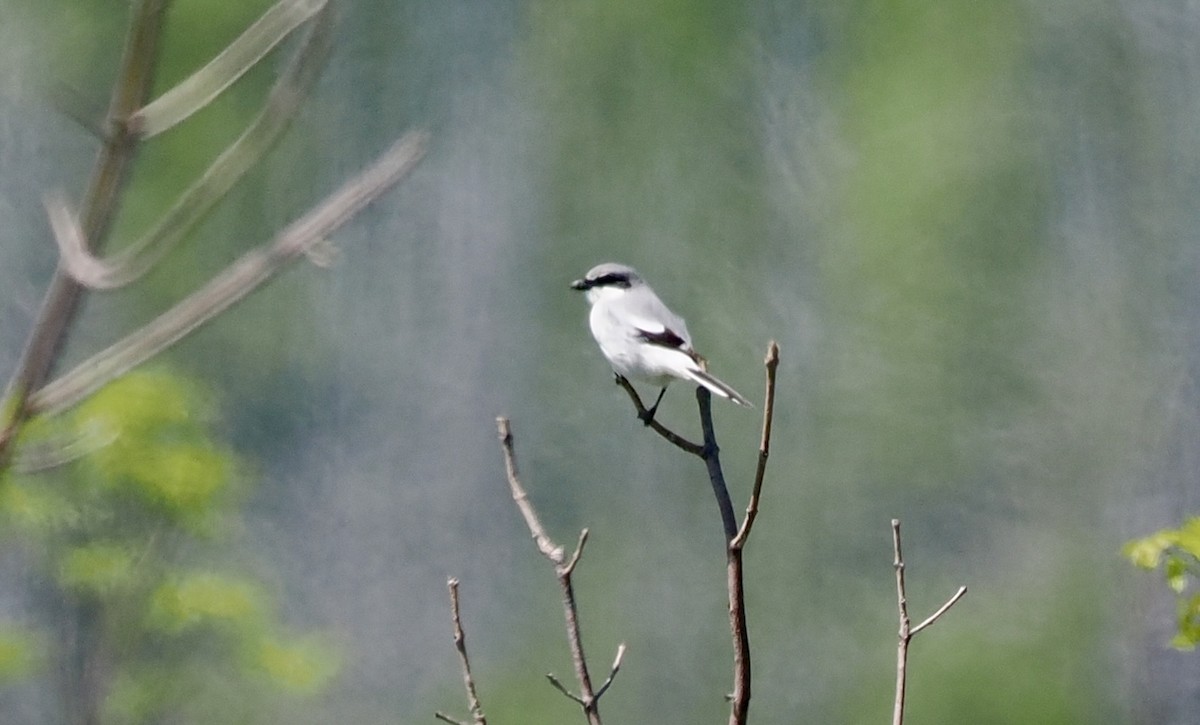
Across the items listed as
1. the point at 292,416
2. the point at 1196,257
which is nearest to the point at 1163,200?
the point at 1196,257

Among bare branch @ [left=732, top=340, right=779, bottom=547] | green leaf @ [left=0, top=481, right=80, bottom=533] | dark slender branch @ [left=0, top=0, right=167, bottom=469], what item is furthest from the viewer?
green leaf @ [left=0, top=481, right=80, bottom=533]

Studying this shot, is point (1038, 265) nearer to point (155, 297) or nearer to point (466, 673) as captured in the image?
point (155, 297)

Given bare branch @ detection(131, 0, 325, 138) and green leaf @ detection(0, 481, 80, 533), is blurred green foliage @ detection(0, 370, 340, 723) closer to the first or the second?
green leaf @ detection(0, 481, 80, 533)

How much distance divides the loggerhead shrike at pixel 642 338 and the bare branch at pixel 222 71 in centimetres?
68

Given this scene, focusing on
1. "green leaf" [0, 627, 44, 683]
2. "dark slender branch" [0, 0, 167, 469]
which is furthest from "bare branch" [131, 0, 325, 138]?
"green leaf" [0, 627, 44, 683]

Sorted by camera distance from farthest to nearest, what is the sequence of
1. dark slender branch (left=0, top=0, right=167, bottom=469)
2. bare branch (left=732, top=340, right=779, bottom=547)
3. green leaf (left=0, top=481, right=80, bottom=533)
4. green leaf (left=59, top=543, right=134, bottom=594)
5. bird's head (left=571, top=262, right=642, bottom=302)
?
green leaf (left=59, top=543, right=134, bottom=594)
green leaf (left=0, top=481, right=80, bottom=533)
bird's head (left=571, top=262, right=642, bottom=302)
bare branch (left=732, top=340, right=779, bottom=547)
dark slender branch (left=0, top=0, right=167, bottom=469)

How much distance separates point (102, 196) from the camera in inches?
14.2

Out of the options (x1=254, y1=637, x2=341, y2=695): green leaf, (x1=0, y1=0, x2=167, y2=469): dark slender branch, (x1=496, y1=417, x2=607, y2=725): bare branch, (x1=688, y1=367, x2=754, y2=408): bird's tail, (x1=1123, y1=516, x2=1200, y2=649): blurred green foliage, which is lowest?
(x1=0, y1=0, x2=167, y2=469): dark slender branch

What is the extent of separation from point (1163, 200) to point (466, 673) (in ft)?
6.34

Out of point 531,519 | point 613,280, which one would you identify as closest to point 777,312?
point 613,280

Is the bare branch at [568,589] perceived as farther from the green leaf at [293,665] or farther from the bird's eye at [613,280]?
the green leaf at [293,665]

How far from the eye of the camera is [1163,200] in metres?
2.36

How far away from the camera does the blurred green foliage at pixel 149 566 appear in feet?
6.42

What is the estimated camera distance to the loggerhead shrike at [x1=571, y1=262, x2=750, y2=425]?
48.9 inches
